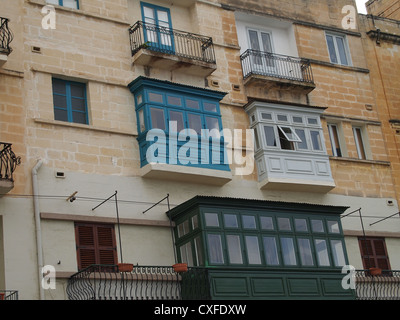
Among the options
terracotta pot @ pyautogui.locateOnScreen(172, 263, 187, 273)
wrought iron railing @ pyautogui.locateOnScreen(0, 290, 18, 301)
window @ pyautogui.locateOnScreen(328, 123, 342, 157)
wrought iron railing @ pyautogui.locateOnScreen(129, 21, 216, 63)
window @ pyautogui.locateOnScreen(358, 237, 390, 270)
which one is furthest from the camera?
window @ pyautogui.locateOnScreen(328, 123, 342, 157)

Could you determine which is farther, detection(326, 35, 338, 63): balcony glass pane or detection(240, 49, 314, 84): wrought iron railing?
detection(326, 35, 338, 63): balcony glass pane

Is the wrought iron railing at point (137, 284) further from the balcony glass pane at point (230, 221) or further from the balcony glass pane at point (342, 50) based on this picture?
the balcony glass pane at point (342, 50)

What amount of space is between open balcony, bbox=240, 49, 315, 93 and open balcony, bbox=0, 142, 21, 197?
8.42m

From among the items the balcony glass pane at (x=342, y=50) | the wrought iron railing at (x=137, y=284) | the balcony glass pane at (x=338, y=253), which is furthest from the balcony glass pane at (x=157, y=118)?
the balcony glass pane at (x=342, y=50)

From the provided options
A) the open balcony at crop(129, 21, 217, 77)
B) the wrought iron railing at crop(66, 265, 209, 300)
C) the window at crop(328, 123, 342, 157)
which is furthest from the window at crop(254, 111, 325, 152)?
the wrought iron railing at crop(66, 265, 209, 300)

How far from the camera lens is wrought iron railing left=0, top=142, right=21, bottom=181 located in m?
19.7

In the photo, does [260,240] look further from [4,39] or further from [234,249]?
[4,39]

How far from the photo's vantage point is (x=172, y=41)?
2525 centimetres

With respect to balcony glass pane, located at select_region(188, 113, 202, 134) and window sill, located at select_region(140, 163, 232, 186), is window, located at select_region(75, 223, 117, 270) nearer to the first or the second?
window sill, located at select_region(140, 163, 232, 186)

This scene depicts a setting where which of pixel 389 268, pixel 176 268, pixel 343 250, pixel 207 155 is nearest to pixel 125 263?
pixel 176 268

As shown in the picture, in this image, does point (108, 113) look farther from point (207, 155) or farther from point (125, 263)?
point (125, 263)

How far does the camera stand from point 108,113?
22.8 metres

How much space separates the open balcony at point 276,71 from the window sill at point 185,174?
377 cm

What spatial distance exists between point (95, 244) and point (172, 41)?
7381mm
